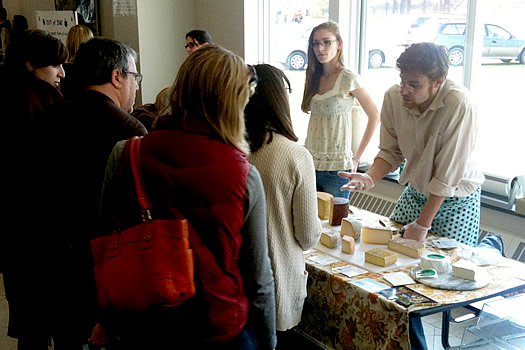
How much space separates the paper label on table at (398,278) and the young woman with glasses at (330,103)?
1206 millimetres

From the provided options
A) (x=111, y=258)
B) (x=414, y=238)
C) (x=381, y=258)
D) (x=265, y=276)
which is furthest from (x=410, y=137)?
(x=111, y=258)

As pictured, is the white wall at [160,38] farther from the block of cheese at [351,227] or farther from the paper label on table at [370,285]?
the paper label on table at [370,285]

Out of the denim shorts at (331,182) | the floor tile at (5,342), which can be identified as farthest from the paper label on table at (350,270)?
the floor tile at (5,342)

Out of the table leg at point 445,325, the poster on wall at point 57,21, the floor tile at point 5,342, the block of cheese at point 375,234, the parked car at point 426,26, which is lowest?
the floor tile at point 5,342

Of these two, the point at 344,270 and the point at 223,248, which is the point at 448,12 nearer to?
the point at 344,270

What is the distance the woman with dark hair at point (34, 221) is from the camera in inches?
79.0

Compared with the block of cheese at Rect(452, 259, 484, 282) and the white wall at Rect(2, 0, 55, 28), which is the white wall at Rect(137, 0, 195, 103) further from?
the block of cheese at Rect(452, 259, 484, 282)

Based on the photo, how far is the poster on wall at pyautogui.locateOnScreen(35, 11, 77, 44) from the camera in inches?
217

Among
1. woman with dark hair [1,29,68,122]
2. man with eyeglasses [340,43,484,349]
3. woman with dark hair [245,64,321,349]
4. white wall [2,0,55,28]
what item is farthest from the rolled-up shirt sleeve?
white wall [2,0,55,28]

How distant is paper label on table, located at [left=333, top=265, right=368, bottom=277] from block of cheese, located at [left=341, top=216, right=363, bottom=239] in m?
0.26

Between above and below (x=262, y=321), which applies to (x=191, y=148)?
above

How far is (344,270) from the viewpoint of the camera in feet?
6.51

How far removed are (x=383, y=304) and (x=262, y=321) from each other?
453mm

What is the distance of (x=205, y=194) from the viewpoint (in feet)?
4.35
